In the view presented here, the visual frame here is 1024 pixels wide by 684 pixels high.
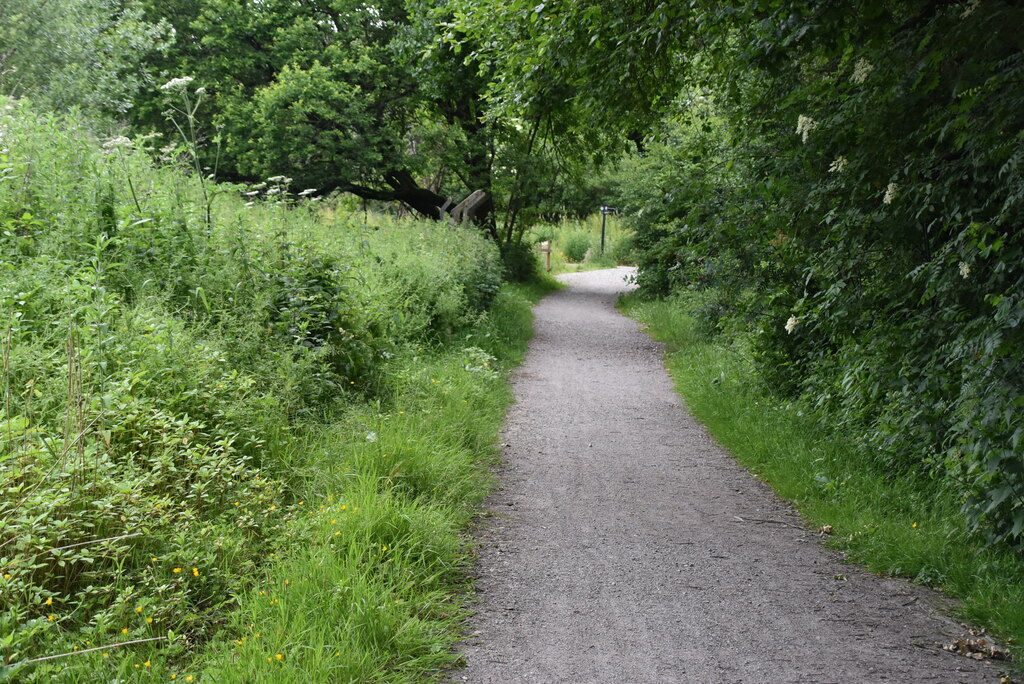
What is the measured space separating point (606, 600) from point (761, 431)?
382cm

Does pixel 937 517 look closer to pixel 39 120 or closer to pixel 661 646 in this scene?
pixel 661 646

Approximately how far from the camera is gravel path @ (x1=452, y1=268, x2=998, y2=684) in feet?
11.7

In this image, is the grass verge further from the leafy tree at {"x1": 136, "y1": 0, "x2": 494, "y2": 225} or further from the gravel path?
the leafy tree at {"x1": 136, "y1": 0, "x2": 494, "y2": 225}

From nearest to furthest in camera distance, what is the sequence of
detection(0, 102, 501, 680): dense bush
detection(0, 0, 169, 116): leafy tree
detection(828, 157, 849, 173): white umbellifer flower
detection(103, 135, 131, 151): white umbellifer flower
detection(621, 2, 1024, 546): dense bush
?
detection(0, 102, 501, 680): dense bush < detection(621, 2, 1024, 546): dense bush < detection(828, 157, 849, 173): white umbellifer flower < detection(103, 135, 131, 151): white umbellifer flower < detection(0, 0, 169, 116): leafy tree

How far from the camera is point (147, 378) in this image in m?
5.00

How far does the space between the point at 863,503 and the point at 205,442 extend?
183 inches

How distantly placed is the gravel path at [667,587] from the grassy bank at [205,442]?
389 millimetres

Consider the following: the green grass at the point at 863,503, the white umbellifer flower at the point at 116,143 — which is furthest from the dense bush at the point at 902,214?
the white umbellifer flower at the point at 116,143

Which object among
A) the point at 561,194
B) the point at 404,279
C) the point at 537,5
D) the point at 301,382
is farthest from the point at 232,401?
the point at 561,194

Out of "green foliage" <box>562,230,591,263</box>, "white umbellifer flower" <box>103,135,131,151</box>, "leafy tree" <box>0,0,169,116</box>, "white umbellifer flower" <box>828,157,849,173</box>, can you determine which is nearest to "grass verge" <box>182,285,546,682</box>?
"white umbellifer flower" <box>103,135,131,151</box>

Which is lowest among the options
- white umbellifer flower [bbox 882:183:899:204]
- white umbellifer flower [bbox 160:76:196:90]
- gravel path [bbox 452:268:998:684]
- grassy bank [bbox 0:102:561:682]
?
gravel path [bbox 452:268:998:684]

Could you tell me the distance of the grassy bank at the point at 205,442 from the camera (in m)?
3.42

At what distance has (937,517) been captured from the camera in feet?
16.5

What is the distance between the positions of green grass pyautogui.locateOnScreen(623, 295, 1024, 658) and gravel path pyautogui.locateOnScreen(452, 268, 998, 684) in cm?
18
